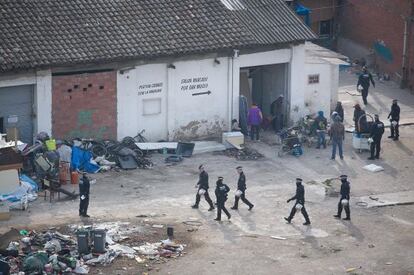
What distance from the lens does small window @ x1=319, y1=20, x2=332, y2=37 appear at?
55259mm

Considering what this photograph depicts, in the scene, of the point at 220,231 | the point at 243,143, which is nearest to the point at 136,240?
the point at 220,231

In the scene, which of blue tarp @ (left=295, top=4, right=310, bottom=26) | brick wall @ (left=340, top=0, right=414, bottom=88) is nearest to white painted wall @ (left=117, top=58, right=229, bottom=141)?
brick wall @ (left=340, top=0, right=414, bottom=88)

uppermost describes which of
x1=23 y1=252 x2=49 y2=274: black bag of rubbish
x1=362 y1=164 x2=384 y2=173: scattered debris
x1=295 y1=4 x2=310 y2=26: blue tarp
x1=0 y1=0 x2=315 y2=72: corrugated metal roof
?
x1=295 y1=4 x2=310 y2=26: blue tarp

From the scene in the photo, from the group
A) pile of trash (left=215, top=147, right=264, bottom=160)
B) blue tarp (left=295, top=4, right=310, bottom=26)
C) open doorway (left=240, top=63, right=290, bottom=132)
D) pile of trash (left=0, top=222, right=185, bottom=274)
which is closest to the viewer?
pile of trash (left=0, top=222, right=185, bottom=274)

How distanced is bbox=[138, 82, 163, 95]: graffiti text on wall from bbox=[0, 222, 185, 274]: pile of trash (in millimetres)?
9236

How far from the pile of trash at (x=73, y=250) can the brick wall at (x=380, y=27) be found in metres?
21.5

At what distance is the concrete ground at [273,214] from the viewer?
1240 inches

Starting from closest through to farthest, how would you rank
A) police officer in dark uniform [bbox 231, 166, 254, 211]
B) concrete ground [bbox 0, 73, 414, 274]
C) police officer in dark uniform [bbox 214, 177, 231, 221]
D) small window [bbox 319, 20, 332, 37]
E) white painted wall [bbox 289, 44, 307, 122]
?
concrete ground [bbox 0, 73, 414, 274] → police officer in dark uniform [bbox 214, 177, 231, 221] → police officer in dark uniform [bbox 231, 166, 254, 211] → white painted wall [bbox 289, 44, 307, 122] → small window [bbox 319, 20, 332, 37]

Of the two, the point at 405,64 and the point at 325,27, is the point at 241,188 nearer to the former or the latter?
the point at 405,64

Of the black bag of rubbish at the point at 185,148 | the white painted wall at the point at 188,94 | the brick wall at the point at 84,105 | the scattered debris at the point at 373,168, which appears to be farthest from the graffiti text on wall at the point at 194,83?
the scattered debris at the point at 373,168

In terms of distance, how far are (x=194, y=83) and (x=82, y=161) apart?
225 inches

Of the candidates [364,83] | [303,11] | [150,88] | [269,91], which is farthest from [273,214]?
[303,11]

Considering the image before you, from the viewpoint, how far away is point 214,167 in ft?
131

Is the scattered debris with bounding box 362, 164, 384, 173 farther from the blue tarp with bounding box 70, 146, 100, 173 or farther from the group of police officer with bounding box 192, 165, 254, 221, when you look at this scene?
the blue tarp with bounding box 70, 146, 100, 173
